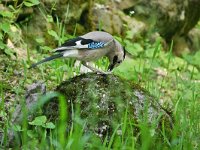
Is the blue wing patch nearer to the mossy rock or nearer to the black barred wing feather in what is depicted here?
the black barred wing feather

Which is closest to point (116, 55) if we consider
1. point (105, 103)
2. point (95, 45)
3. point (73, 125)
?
point (95, 45)

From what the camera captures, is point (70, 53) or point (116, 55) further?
point (116, 55)

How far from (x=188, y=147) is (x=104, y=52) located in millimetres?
1464

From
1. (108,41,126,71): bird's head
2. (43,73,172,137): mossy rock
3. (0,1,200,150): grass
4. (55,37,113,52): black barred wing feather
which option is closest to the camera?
(0,1,200,150): grass

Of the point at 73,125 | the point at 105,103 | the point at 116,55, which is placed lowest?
the point at 73,125

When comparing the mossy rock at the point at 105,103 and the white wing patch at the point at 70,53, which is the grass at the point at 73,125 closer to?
the mossy rock at the point at 105,103

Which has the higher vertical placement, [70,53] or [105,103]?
[70,53]

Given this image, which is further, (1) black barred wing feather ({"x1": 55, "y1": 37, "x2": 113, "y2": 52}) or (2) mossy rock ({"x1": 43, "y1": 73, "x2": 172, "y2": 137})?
(1) black barred wing feather ({"x1": 55, "y1": 37, "x2": 113, "y2": 52})

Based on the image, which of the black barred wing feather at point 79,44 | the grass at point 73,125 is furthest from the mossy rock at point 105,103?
the black barred wing feather at point 79,44

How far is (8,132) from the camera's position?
3.90 metres

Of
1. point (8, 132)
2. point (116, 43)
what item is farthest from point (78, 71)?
point (8, 132)

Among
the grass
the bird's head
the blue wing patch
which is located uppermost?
the blue wing patch

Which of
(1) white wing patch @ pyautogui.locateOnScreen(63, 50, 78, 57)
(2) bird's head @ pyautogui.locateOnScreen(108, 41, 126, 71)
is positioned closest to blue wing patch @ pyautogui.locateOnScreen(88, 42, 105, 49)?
(1) white wing patch @ pyautogui.locateOnScreen(63, 50, 78, 57)

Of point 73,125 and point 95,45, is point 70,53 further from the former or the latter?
point 73,125
